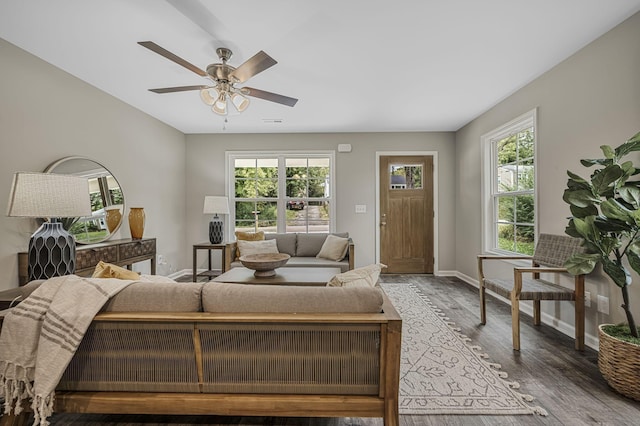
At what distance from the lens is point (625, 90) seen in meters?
2.17

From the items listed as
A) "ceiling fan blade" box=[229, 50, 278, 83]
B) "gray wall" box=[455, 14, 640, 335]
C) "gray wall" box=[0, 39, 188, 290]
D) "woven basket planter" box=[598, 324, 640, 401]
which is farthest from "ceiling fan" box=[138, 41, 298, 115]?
"woven basket planter" box=[598, 324, 640, 401]

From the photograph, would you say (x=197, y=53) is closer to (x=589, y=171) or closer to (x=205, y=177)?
(x=205, y=177)

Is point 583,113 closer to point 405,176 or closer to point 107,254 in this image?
point 405,176

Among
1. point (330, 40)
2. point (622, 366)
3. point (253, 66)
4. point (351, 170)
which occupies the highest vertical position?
point (330, 40)

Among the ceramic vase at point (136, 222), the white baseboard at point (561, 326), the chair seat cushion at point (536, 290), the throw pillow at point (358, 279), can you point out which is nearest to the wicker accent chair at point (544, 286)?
Answer: the chair seat cushion at point (536, 290)

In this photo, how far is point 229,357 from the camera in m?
1.39

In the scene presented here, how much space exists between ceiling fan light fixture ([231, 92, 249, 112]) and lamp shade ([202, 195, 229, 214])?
221 cm

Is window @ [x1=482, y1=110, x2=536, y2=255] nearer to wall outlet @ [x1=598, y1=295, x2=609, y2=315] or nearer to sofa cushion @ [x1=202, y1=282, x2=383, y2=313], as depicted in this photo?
wall outlet @ [x1=598, y1=295, x2=609, y2=315]

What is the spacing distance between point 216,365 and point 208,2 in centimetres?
218

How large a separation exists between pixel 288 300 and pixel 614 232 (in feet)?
6.85

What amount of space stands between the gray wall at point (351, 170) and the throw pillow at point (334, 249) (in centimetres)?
106

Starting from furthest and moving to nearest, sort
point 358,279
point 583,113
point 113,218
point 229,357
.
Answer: point 113,218 → point 583,113 → point 358,279 → point 229,357

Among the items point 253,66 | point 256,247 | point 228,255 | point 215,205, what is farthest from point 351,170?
point 253,66

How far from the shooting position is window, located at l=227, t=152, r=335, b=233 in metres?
5.21
